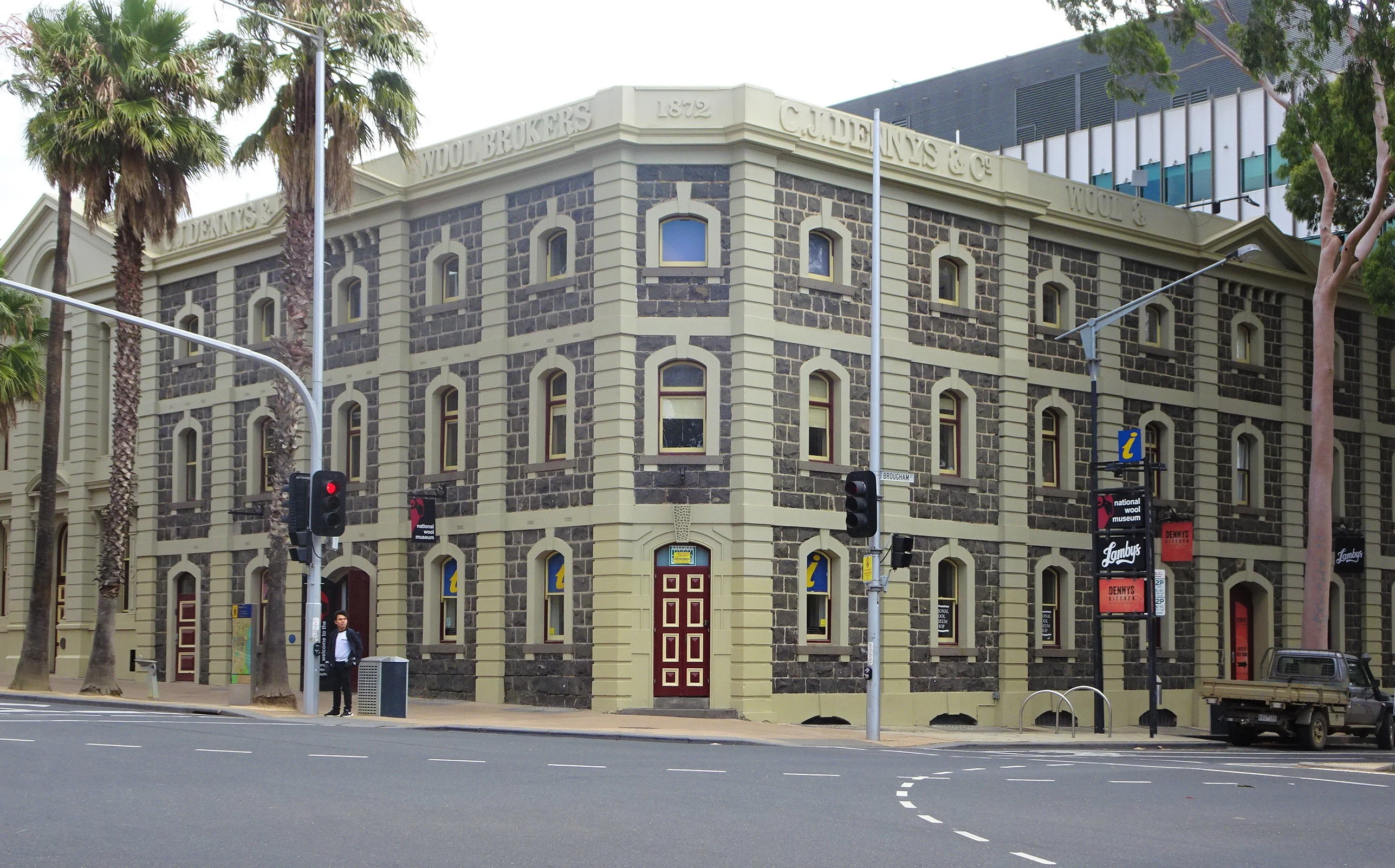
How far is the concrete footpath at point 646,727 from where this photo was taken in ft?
84.7

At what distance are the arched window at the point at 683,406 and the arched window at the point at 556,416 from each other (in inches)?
84.7

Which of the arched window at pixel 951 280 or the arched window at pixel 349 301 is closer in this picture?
the arched window at pixel 951 280

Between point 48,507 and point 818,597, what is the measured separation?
15.3 meters

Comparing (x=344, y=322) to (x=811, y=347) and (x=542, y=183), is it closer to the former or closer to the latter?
(x=542, y=183)

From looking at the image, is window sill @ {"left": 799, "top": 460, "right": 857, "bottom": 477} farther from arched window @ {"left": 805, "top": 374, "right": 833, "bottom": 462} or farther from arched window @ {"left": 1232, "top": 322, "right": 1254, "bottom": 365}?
arched window @ {"left": 1232, "top": 322, "right": 1254, "bottom": 365}

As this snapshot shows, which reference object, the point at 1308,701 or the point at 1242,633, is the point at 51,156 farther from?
the point at 1242,633

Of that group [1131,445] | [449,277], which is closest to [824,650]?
[1131,445]

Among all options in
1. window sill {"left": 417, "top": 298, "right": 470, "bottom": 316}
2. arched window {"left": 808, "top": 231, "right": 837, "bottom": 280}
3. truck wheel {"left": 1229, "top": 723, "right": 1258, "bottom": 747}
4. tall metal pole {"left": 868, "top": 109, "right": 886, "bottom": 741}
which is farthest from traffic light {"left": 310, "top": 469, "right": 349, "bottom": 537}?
truck wheel {"left": 1229, "top": 723, "right": 1258, "bottom": 747}

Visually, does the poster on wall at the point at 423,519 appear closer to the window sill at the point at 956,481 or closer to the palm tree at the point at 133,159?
the palm tree at the point at 133,159

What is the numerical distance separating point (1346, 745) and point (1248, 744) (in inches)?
96.7

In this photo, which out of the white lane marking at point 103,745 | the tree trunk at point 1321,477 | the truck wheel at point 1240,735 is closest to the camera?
the white lane marking at point 103,745

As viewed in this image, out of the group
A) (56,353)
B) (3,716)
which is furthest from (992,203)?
(3,716)

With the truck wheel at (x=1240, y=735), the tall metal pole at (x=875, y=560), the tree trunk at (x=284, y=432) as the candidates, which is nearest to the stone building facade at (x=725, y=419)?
the tree trunk at (x=284, y=432)

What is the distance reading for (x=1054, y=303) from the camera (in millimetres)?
37594
